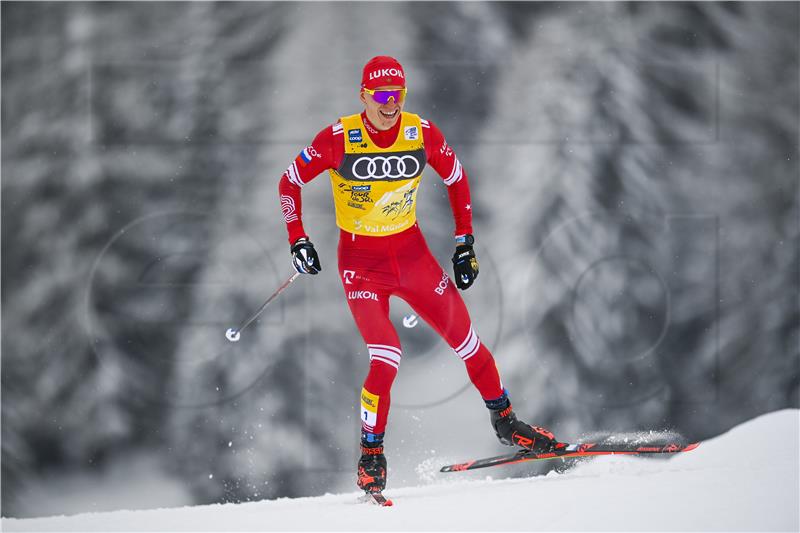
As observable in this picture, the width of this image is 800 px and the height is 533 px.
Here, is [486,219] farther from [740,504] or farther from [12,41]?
[12,41]

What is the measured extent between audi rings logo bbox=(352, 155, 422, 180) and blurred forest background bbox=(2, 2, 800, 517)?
1.46m

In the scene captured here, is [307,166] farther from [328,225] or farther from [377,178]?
[328,225]

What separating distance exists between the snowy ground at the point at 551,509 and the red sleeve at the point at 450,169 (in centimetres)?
130

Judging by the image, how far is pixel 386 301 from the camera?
3898mm

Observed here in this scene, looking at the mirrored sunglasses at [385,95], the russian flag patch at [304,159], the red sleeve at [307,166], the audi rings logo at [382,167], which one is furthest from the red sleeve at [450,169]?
the russian flag patch at [304,159]

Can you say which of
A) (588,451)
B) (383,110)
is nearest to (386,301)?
(383,110)

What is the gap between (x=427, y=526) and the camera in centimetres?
355

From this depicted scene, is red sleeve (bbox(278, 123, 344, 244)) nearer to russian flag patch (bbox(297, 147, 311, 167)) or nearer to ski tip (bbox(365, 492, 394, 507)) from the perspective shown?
russian flag patch (bbox(297, 147, 311, 167))

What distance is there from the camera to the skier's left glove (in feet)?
12.7

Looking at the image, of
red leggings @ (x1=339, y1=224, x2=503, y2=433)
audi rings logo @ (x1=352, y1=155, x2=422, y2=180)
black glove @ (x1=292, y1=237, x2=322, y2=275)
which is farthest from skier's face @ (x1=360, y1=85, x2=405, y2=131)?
black glove @ (x1=292, y1=237, x2=322, y2=275)

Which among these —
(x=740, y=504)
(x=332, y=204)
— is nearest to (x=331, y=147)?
(x=332, y=204)

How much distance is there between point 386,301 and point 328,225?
139 cm

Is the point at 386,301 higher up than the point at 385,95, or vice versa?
the point at 385,95

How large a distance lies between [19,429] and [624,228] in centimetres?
412
